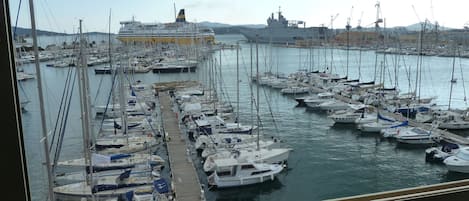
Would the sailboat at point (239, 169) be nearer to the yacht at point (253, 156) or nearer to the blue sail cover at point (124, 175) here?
the yacht at point (253, 156)

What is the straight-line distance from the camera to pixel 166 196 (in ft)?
12.1

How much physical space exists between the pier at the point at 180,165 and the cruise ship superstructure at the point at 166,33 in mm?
9070

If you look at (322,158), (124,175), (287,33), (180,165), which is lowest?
(322,158)

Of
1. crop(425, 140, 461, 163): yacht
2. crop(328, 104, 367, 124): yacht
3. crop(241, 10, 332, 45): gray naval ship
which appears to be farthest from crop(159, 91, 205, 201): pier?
crop(241, 10, 332, 45): gray naval ship

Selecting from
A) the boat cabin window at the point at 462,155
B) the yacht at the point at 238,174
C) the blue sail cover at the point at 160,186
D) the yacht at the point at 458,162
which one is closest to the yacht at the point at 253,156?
the yacht at the point at 238,174

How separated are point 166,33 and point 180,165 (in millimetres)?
12593

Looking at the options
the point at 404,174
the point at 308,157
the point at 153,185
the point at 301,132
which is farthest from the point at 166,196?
the point at 301,132

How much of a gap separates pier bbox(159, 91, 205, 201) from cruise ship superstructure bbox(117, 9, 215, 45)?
9070 millimetres

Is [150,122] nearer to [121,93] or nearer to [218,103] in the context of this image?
[121,93]

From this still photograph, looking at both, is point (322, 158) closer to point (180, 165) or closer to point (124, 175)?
point (180, 165)

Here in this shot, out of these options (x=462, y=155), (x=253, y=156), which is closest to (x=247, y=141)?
(x=253, y=156)

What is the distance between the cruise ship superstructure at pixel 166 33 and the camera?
629 inches

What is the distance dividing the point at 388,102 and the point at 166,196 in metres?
5.90

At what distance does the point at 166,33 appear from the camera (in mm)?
16625
